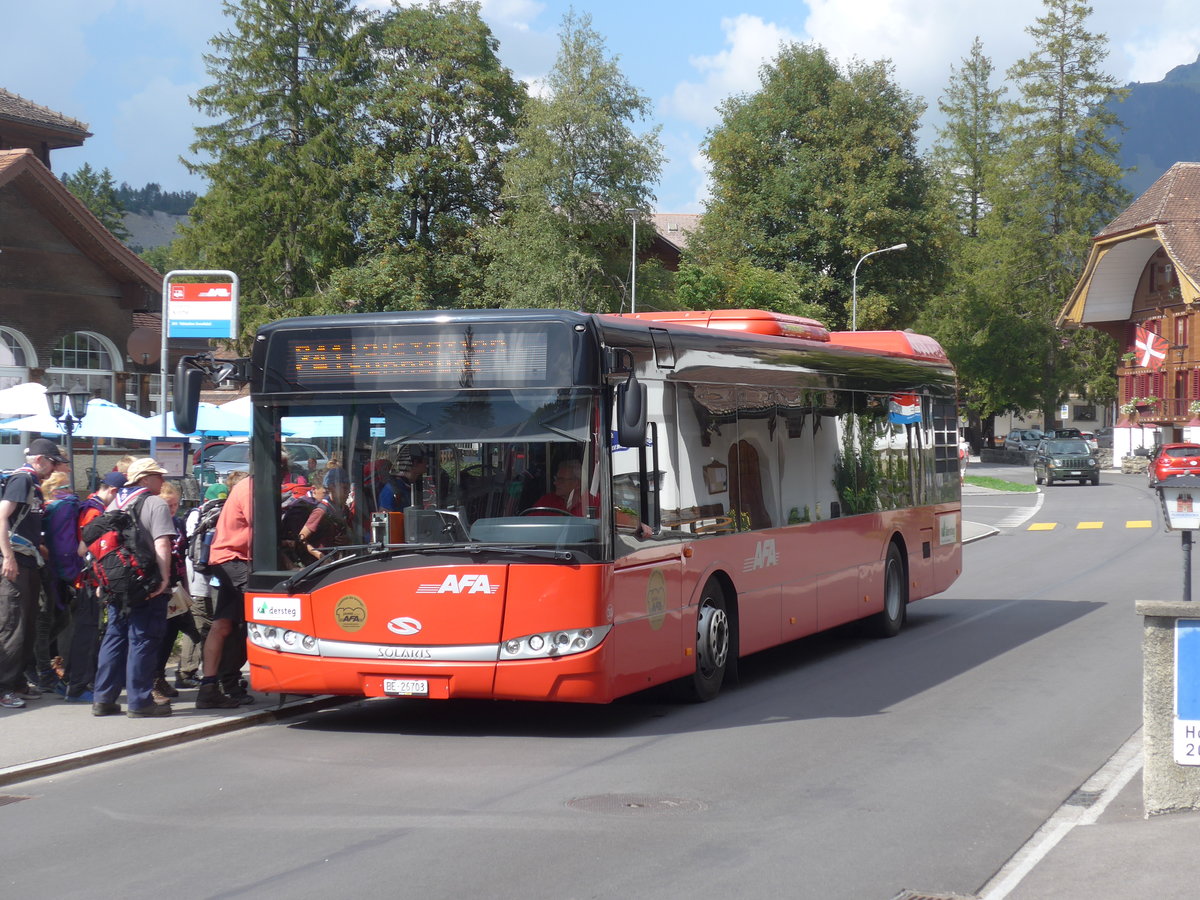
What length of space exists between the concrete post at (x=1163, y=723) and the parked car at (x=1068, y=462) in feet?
170

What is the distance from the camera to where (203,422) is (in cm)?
2275

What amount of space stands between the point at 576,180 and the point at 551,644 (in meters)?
36.9

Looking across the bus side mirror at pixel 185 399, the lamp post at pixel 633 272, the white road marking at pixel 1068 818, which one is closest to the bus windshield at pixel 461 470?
the bus side mirror at pixel 185 399

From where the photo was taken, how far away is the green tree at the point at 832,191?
58.6m

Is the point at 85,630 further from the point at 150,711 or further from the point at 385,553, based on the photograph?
the point at 385,553

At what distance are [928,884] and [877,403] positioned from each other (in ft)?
31.1

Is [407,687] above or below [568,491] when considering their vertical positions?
below

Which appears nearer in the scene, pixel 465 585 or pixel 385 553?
pixel 465 585

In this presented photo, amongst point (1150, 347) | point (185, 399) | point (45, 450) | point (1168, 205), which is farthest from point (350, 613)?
point (1168, 205)

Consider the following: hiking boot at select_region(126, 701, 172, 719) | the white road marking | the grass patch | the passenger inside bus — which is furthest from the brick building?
the grass patch

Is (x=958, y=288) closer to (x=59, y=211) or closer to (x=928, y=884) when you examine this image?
(x=59, y=211)

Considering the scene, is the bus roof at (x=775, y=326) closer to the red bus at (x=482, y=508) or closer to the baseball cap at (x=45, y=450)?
the red bus at (x=482, y=508)

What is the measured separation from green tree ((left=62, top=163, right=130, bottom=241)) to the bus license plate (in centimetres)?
10185

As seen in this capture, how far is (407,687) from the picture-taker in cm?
959
